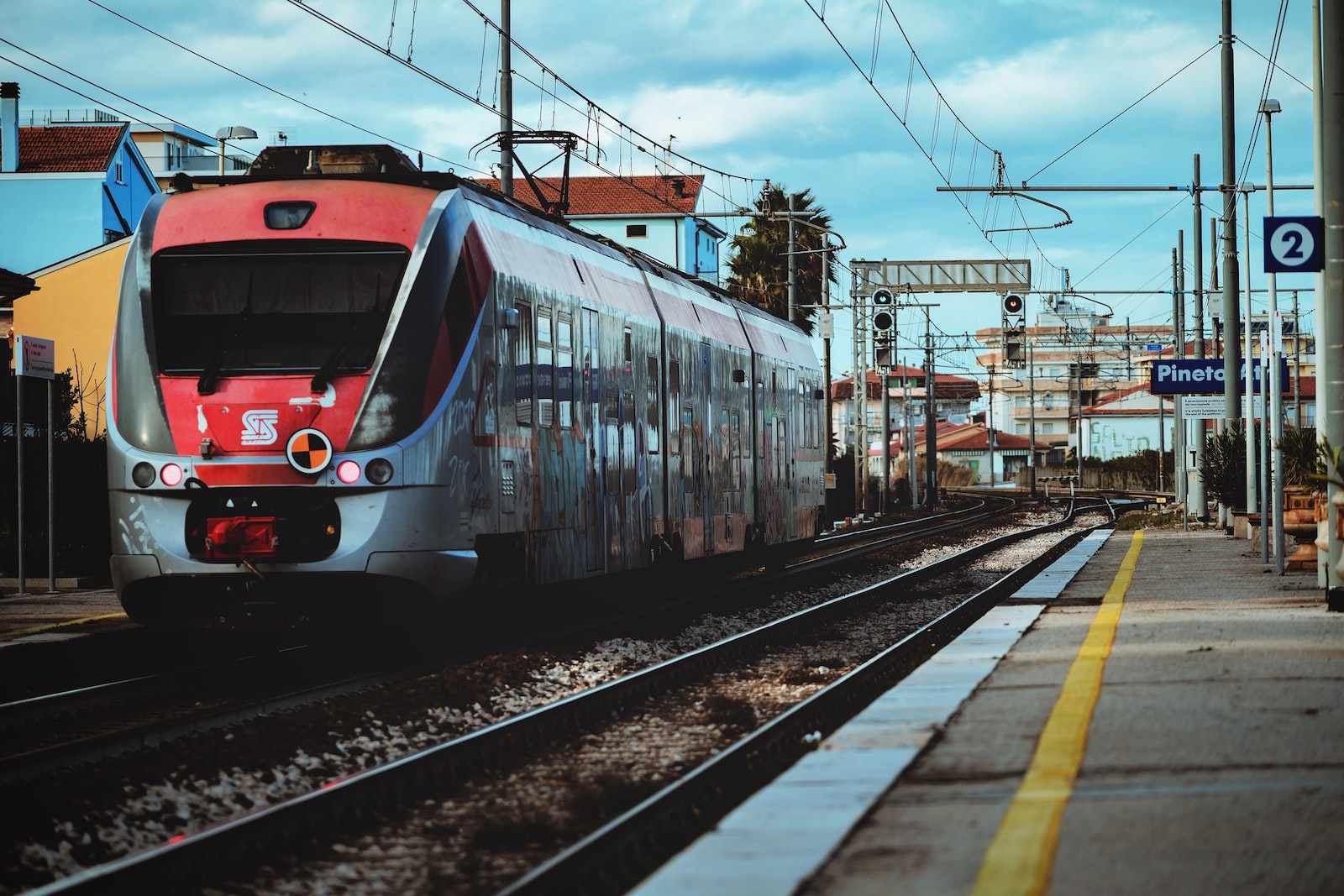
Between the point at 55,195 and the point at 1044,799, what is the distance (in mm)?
48306

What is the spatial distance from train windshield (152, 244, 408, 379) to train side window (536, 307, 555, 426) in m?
1.98

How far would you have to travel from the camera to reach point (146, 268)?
11008mm

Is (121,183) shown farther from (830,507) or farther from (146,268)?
(146,268)

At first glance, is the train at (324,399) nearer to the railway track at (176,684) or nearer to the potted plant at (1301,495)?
the railway track at (176,684)

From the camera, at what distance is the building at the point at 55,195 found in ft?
158

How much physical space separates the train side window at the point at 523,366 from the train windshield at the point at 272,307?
1515 mm

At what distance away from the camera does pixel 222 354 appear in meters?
10.7

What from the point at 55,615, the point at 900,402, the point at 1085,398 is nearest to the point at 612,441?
the point at 55,615

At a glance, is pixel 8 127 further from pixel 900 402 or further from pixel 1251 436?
pixel 900 402

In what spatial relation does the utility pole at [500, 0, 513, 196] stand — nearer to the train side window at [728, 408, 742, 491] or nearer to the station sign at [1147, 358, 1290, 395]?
the train side window at [728, 408, 742, 491]

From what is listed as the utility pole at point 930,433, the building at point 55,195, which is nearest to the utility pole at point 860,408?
the utility pole at point 930,433

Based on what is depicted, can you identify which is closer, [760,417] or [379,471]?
[379,471]

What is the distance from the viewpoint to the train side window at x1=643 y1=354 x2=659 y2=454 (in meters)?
15.6

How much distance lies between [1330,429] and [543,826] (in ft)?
28.3
